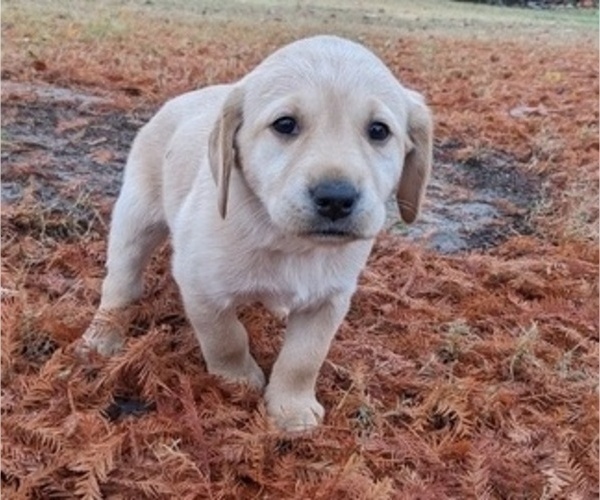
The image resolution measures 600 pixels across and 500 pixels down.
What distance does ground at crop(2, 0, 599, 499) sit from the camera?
273 cm

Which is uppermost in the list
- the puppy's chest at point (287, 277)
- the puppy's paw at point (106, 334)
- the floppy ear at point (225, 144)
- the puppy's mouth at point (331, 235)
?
the floppy ear at point (225, 144)

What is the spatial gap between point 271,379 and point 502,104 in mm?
6651

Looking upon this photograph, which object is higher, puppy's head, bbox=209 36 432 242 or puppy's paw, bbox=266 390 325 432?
puppy's head, bbox=209 36 432 242

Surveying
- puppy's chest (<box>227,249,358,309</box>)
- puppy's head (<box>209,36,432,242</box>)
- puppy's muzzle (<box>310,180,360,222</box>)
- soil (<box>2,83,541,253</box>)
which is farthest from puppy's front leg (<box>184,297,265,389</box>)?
soil (<box>2,83,541,253</box>)

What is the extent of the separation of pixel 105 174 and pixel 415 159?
267cm

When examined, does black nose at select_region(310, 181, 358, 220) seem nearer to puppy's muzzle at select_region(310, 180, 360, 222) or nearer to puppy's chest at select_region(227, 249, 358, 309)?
puppy's muzzle at select_region(310, 180, 360, 222)

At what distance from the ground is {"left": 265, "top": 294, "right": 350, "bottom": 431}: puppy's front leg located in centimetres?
9

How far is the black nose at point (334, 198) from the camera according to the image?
259 cm

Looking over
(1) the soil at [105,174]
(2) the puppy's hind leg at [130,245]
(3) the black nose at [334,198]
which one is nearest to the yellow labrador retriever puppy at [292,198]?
(3) the black nose at [334,198]

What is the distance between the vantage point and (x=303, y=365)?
3096 millimetres

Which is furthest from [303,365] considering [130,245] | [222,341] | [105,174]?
[105,174]

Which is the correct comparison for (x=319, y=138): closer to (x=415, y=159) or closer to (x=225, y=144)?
(x=225, y=144)

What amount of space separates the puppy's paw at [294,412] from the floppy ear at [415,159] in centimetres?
74

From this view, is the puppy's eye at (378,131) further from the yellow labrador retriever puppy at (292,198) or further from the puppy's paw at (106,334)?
the puppy's paw at (106,334)
